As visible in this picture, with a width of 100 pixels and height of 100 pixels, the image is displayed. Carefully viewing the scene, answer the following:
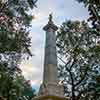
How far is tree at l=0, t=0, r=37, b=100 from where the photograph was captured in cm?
1228

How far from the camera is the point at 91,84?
22578 mm

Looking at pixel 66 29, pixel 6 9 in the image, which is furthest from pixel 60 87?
pixel 66 29

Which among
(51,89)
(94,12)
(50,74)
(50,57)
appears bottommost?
(51,89)

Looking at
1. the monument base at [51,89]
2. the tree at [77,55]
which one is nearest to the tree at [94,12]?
the monument base at [51,89]

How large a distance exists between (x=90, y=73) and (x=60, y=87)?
441 inches

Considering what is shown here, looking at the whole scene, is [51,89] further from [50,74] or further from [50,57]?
[50,57]

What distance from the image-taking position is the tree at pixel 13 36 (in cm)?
1228

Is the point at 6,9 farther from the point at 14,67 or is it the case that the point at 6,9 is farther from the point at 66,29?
the point at 66,29

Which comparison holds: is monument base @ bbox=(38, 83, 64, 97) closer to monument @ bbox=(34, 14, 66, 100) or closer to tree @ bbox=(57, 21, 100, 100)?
monument @ bbox=(34, 14, 66, 100)

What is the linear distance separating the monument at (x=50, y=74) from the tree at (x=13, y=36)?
4.11 ft

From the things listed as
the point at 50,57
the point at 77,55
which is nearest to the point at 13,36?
the point at 50,57

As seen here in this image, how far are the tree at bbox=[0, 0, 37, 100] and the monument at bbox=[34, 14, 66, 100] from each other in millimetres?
1252

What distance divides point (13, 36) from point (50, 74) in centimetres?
282

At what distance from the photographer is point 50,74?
12688mm
